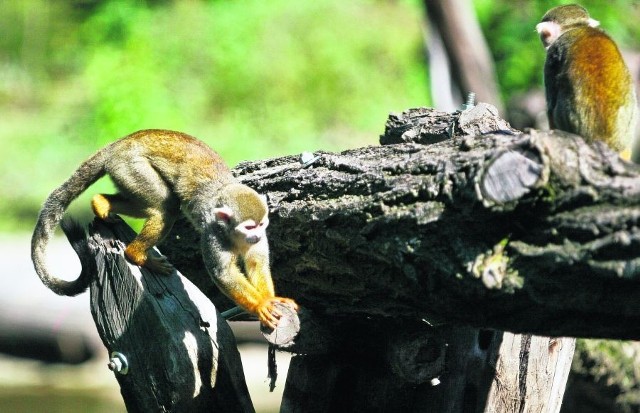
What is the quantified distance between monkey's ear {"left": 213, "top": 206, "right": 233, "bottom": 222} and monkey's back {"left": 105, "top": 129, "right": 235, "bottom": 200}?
316 mm

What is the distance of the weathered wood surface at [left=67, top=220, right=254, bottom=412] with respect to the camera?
352 centimetres

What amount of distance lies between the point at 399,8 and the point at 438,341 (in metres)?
12.9

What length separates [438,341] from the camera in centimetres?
351

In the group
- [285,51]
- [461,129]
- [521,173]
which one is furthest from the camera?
[285,51]

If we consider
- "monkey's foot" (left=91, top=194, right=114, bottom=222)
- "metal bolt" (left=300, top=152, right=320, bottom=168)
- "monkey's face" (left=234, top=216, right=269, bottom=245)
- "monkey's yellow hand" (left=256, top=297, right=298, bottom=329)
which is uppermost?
"metal bolt" (left=300, top=152, right=320, bottom=168)

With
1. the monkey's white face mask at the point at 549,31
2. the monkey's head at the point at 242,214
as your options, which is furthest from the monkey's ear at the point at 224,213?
the monkey's white face mask at the point at 549,31

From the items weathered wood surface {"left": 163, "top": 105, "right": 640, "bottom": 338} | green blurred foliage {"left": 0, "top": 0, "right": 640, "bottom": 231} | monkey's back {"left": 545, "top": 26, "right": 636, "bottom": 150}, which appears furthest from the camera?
green blurred foliage {"left": 0, "top": 0, "right": 640, "bottom": 231}

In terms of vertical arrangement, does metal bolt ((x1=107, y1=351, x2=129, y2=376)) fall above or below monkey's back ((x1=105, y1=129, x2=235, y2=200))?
below

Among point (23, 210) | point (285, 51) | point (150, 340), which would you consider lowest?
point (150, 340)

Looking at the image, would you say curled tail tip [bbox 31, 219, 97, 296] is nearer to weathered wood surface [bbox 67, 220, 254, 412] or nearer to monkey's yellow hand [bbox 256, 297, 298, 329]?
weathered wood surface [bbox 67, 220, 254, 412]

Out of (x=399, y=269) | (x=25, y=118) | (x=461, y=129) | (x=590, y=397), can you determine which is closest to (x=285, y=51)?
(x=25, y=118)

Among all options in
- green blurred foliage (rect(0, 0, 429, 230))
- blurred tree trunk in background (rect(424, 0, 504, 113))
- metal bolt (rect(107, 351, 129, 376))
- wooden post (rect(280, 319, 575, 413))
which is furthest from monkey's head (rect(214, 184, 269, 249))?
green blurred foliage (rect(0, 0, 429, 230))

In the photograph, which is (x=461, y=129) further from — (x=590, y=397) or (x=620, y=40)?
(x=620, y=40)

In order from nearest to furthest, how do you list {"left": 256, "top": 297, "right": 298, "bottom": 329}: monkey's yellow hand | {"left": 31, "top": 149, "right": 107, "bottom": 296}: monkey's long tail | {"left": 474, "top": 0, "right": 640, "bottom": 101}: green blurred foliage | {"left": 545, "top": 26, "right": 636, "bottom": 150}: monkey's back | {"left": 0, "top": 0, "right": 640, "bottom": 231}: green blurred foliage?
{"left": 545, "top": 26, "right": 636, "bottom": 150}: monkey's back
{"left": 256, "top": 297, "right": 298, "bottom": 329}: monkey's yellow hand
{"left": 31, "top": 149, "right": 107, "bottom": 296}: monkey's long tail
{"left": 474, "top": 0, "right": 640, "bottom": 101}: green blurred foliage
{"left": 0, "top": 0, "right": 640, "bottom": 231}: green blurred foliage
